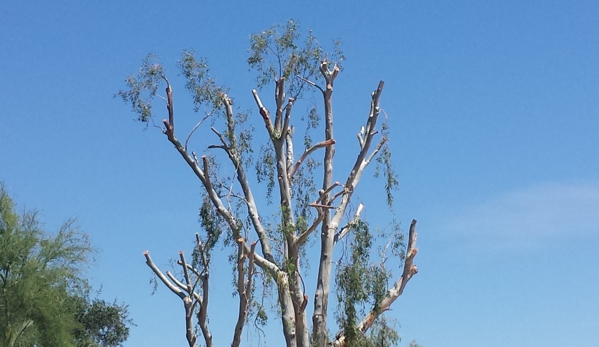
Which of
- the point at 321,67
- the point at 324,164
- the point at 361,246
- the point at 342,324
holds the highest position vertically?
the point at 321,67

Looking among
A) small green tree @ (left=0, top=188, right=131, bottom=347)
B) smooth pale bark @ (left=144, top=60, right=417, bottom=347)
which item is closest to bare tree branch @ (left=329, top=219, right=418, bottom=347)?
smooth pale bark @ (left=144, top=60, right=417, bottom=347)

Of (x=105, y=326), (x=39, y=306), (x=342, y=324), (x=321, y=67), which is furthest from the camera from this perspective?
(x=105, y=326)

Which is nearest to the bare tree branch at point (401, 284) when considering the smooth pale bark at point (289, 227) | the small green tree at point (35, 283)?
the smooth pale bark at point (289, 227)

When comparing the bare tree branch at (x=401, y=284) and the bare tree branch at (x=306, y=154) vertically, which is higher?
the bare tree branch at (x=306, y=154)

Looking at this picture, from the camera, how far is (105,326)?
1377 inches

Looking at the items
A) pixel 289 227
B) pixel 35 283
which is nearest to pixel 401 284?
pixel 289 227

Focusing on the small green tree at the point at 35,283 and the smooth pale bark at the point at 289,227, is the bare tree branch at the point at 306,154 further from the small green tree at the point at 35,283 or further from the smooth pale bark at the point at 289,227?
the small green tree at the point at 35,283

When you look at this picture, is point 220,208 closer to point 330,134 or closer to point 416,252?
point 330,134

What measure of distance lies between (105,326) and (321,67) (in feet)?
60.4

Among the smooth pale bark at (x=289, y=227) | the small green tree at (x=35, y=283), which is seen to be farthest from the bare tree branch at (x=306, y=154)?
the small green tree at (x=35, y=283)

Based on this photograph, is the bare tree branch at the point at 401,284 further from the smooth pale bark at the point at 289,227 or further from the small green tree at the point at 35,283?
the small green tree at the point at 35,283

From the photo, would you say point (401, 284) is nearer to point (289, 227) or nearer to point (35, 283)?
point (289, 227)

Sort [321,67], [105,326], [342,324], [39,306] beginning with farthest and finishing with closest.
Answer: [105,326] < [39,306] < [321,67] < [342,324]

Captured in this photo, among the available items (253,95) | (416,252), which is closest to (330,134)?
(253,95)
